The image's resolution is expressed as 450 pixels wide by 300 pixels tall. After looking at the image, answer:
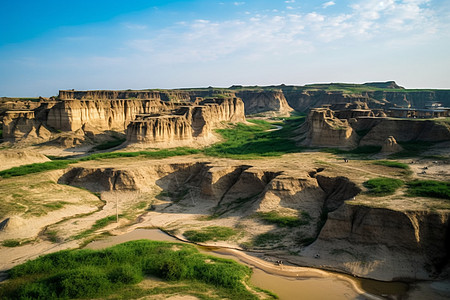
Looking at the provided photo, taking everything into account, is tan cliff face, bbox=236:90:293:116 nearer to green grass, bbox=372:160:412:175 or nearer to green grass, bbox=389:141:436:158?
green grass, bbox=389:141:436:158

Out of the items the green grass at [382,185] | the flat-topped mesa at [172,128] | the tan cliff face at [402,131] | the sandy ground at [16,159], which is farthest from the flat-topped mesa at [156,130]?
the green grass at [382,185]

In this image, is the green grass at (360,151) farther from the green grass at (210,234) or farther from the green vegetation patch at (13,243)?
the green vegetation patch at (13,243)

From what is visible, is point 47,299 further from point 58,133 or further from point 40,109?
point 40,109

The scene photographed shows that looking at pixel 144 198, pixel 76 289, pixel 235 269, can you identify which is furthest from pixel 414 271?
pixel 144 198

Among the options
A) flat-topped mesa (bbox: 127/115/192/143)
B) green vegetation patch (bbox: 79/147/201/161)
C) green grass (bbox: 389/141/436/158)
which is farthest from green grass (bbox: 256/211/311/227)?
flat-topped mesa (bbox: 127/115/192/143)

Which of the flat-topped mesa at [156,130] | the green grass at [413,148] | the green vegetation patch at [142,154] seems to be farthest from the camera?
the flat-topped mesa at [156,130]

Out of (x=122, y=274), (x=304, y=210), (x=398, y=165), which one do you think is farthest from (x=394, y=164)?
(x=122, y=274)
